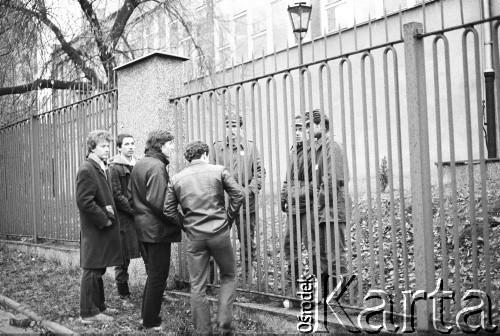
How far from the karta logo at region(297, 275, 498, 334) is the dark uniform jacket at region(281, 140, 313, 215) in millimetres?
719

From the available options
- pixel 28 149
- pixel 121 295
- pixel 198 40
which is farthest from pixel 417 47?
pixel 198 40

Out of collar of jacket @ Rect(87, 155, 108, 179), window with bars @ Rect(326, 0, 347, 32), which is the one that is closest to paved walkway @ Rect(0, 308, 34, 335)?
collar of jacket @ Rect(87, 155, 108, 179)

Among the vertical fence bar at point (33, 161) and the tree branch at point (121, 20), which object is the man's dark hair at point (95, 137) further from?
the tree branch at point (121, 20)

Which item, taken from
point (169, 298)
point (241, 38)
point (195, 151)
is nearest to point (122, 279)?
point (169, 298)

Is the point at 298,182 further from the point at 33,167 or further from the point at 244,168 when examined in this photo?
the point at 33,167

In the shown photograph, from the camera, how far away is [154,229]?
18.3 ft

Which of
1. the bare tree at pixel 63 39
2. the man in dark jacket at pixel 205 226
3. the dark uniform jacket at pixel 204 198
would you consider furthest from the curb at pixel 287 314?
the bare tree at pixel 63 39

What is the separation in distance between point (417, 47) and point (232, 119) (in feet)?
7.74

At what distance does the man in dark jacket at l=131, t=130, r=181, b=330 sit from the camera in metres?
5.53

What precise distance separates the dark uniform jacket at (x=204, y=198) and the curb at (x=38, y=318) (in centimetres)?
160

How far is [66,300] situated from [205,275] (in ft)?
8.63

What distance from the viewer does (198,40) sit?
13914 mm

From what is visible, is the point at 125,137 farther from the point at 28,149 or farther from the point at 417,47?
the point at 28,149

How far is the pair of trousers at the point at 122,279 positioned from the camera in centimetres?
686
